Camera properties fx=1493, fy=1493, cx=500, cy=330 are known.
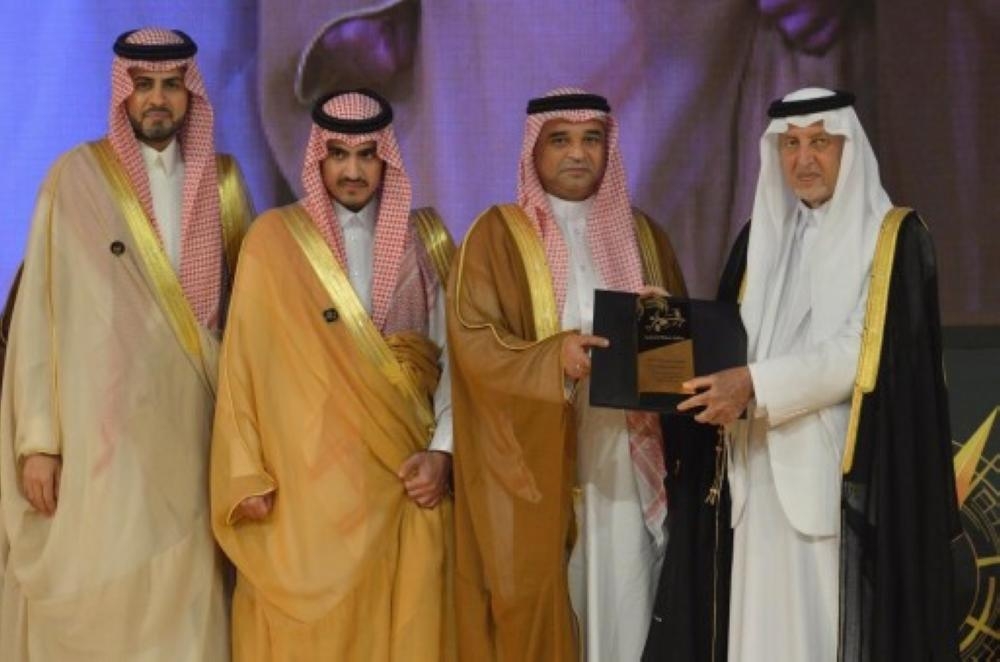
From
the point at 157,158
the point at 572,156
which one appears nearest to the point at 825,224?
the point at 572,156

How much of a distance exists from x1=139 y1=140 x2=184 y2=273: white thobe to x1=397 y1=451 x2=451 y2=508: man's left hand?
2.99 feet

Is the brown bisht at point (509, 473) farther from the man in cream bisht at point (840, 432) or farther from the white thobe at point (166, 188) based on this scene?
the white thobe at point (166, 188)

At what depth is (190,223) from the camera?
13.6 feet

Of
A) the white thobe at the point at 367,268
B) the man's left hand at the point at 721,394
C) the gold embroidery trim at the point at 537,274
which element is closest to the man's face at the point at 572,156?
the gold embroidery trim at the point at 537,274

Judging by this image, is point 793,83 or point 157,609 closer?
point 157,609

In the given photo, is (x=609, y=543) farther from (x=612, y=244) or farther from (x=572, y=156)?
(x=572, y=156)

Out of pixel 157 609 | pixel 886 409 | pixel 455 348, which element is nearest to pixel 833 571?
pixel 886 409

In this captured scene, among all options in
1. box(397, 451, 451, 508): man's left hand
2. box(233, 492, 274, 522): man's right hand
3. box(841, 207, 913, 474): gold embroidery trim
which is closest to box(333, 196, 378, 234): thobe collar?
box(397, 451, 451, 508): man's left hand

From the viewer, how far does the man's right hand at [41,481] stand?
3.93 m

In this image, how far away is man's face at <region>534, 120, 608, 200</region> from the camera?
4094 mm

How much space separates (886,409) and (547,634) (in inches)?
40.3

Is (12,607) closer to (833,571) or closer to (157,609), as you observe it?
(157,609)

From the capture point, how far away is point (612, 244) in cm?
409

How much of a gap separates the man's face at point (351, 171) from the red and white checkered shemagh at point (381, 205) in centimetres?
2
